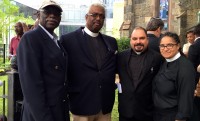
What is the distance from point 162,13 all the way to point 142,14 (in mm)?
1780

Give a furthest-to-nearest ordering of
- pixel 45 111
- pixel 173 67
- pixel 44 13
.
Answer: pixel 173 67
pixel 44 13
pixel 45 111

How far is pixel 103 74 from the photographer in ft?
12.4

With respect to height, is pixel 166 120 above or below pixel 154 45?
below

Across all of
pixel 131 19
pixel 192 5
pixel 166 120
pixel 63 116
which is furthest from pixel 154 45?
pixel 131 19

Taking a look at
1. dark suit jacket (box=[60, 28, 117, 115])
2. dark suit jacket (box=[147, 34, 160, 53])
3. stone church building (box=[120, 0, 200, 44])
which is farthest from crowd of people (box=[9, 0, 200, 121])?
stone church building (box=[120, 0, 200, 44])

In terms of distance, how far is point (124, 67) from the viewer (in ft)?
12.9

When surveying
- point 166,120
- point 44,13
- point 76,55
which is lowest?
→ point 166,120

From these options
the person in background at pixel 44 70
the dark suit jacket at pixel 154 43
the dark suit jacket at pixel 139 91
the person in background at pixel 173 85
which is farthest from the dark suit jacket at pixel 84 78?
the dark suit jacket at pixel 154 43

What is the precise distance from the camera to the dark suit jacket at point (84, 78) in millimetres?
3711

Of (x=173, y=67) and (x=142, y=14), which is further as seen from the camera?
(x=142, y=14)

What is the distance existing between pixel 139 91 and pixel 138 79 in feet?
0.47

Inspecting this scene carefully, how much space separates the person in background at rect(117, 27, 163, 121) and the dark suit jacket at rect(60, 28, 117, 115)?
0.21 m

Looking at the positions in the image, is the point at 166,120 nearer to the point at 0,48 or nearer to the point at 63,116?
the point at 63,116

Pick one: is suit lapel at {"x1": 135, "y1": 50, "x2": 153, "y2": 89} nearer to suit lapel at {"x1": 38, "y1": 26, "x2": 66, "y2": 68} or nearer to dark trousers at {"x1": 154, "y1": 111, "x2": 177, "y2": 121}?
dark trousers at {"x1": 154, "y1": 111, "x2": 177, "y2": 121}
